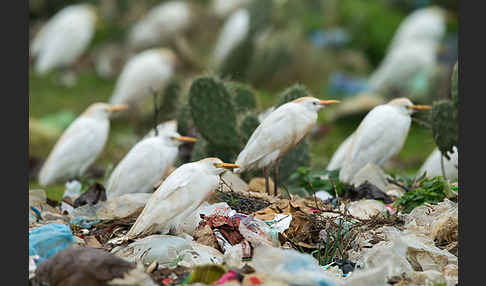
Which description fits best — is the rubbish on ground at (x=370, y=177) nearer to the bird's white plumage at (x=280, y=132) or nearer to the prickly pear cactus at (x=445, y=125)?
the prickly pear cactus at (x=445, y=125)

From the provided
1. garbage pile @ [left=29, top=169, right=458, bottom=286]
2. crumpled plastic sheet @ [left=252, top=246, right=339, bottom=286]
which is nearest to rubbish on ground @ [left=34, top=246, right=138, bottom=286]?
garbage pile @ [left=29, top=169, right=458, bottom=286]

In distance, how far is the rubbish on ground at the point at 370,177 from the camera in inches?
204

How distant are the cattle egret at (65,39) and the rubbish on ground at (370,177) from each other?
793cm

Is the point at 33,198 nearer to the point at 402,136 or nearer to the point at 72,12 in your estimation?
the point at 402,136

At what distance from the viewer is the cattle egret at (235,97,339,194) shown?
4.45 meters

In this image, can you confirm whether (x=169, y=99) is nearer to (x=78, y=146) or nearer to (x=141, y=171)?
(x=78, y=146)

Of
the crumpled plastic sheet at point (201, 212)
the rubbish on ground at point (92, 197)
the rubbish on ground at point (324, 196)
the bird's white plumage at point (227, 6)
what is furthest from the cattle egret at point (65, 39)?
the crumpled plastic sheet at point (201, 212)

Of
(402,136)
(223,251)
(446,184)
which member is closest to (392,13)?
(402,136)

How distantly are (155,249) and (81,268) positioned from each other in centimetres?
60

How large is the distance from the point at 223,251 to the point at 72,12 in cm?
968

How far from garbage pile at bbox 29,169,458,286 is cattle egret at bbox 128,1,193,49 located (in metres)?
8.98

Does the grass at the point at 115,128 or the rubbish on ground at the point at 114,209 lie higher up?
the rubbish on ground at the point at 114,209

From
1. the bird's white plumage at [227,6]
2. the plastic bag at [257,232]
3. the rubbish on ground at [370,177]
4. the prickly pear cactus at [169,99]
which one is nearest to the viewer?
the plastic bag at [257,232]

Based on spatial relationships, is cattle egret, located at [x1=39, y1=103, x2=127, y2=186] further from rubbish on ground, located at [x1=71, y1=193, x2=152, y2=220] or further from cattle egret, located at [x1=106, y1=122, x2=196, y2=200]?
rubbish on ground, located at [x1=71, y1=193, x2=152, y2=220]
